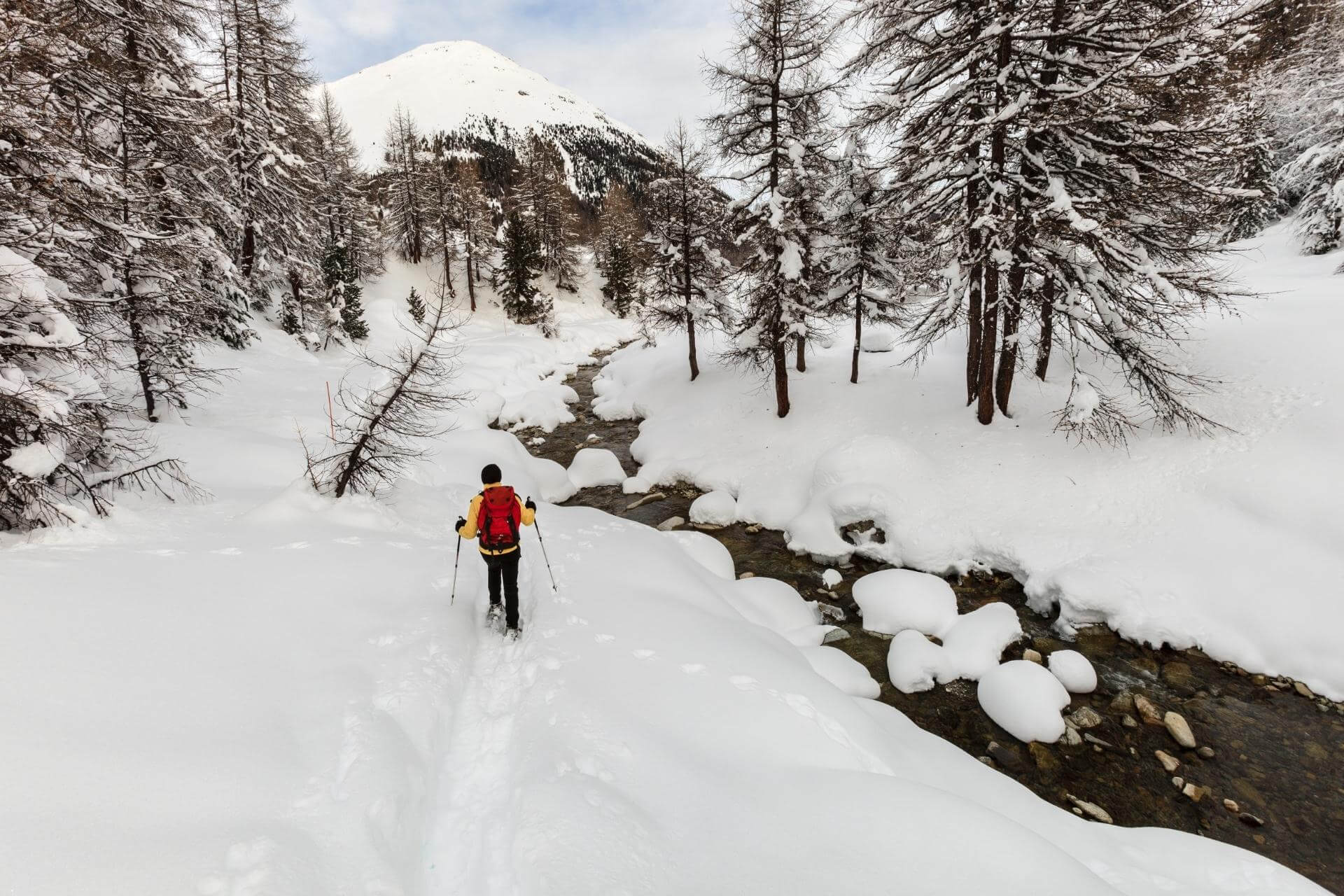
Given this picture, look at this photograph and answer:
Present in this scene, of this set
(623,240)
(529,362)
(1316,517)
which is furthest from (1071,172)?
(623,240)

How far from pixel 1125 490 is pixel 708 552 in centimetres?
790

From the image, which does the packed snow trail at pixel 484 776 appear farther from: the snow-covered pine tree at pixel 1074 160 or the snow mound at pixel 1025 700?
the snow-covered pine tree at pixel 1074 160

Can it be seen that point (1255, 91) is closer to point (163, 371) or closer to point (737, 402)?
point (737, 402)

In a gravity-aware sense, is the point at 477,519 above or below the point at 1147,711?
above

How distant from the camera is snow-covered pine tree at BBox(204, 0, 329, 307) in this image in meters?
18.4

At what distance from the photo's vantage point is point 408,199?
43719 mm

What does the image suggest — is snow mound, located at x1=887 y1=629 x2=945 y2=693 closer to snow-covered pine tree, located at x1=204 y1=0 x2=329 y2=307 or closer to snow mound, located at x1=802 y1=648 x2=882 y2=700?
snow mound, located at x1=802 y1=648 x2=882 y2=700

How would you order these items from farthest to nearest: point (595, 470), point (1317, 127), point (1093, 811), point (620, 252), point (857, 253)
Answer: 1. point (620, 252)
2. point (1317, 127)
3. point (857, 253)
4. point (595, 470)
5. point (1093, 811)

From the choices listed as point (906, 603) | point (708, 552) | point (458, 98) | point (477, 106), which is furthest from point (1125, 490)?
point (458, 98)

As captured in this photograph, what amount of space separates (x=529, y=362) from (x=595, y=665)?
2647 centimetres

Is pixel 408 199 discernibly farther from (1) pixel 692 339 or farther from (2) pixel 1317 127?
(2) pixel 1317 127

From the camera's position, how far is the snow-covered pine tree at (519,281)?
37875 millimetres

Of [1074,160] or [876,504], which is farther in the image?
[876,504]

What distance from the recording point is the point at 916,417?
14.2m
